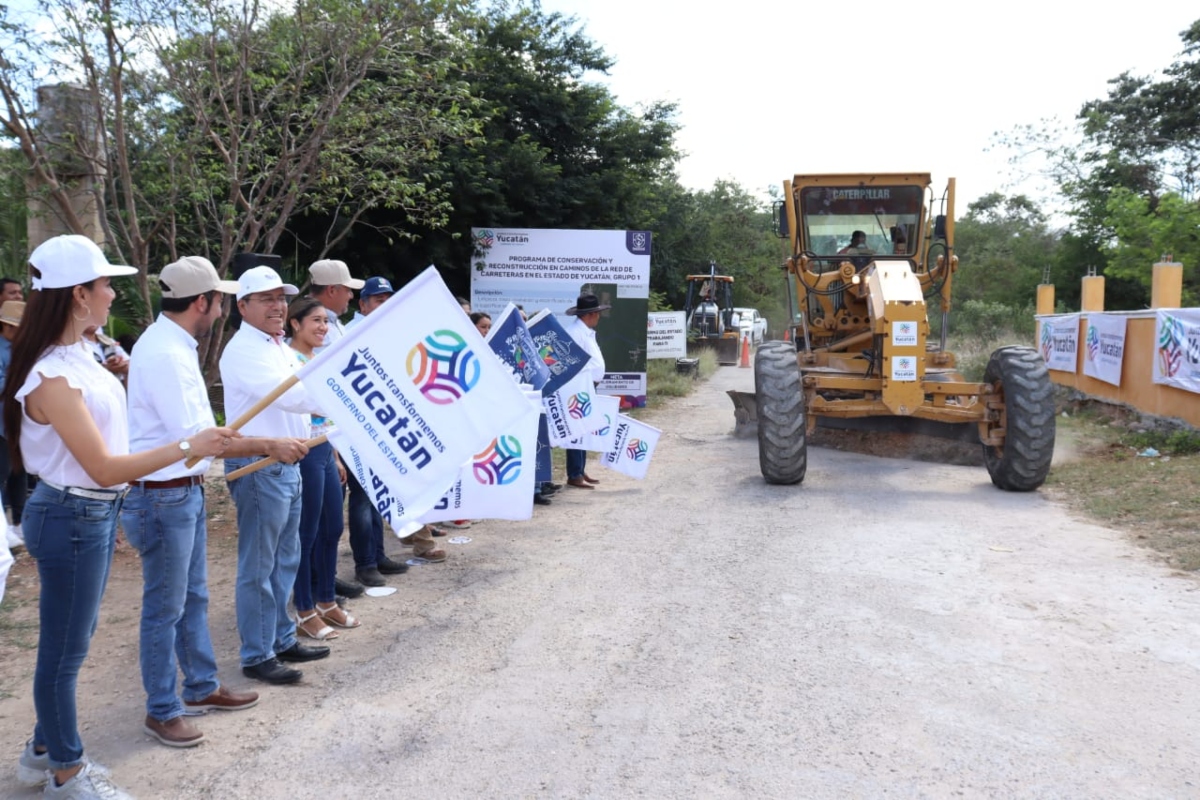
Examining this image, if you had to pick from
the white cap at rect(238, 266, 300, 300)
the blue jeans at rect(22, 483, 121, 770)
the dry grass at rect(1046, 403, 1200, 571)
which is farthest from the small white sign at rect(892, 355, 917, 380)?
the blue jeans at rect(22, 483, 121, 770)

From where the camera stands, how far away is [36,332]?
3121mm

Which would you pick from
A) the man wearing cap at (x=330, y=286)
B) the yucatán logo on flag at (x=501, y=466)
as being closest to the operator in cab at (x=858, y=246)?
the yucatán logo on flag at (x=501, y=466)

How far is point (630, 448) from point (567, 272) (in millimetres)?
5555

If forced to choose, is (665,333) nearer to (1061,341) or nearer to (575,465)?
(1061,341)

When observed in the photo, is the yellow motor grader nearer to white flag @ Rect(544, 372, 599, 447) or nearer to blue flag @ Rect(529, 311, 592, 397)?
white flag @ Rect(544, 372, 599, 447)

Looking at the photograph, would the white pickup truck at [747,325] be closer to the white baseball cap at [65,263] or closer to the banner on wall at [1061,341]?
the banner on wall at [1061,341]

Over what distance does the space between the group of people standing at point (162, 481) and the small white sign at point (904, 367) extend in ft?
18.9

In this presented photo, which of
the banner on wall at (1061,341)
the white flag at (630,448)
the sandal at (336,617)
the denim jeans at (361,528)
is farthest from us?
the banner on wall at (1061,341)

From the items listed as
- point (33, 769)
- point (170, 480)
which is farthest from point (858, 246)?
point (33, 769)

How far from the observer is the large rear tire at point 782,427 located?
901cm

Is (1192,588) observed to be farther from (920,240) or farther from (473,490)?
(920,240)

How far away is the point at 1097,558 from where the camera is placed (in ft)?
21.7

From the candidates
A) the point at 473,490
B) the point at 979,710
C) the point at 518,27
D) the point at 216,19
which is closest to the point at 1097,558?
the point at 979,710

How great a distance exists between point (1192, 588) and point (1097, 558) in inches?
30.0
